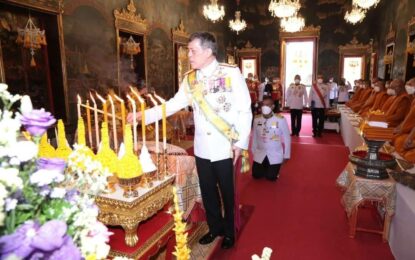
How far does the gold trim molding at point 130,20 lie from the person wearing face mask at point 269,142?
4.62 meters

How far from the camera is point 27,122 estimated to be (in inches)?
32.3

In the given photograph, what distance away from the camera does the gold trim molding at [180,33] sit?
11055 mm

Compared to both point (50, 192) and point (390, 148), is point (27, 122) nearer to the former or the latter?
point (50, 192)

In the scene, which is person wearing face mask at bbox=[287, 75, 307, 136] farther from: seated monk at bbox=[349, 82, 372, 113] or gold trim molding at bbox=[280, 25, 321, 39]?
gold trim molding at bbox=[280, 25, 321, 39]

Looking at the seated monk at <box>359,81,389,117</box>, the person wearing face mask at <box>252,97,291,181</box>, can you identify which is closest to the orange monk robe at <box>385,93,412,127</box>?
the seated monk at <box>359,81,389,117</box>

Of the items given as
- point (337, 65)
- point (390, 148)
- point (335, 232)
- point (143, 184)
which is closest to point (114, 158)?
point (143, 184)

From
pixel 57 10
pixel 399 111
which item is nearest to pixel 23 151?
pixel 57 10

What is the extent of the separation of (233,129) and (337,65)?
15.5 m

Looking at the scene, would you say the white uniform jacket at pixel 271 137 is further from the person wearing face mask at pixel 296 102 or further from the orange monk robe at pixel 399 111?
the person wearing face mask at pixel 296 102

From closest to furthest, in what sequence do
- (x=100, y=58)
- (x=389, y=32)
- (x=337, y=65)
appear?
(x=100, y=58) < (x=389, y=32) < (x=337, y=65)

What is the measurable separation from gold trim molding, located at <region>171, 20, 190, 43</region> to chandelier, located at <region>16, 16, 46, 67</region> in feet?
18.5

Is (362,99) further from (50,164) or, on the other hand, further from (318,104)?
(50,164)

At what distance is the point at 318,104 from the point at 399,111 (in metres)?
3.58

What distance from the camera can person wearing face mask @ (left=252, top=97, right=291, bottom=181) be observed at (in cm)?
543
